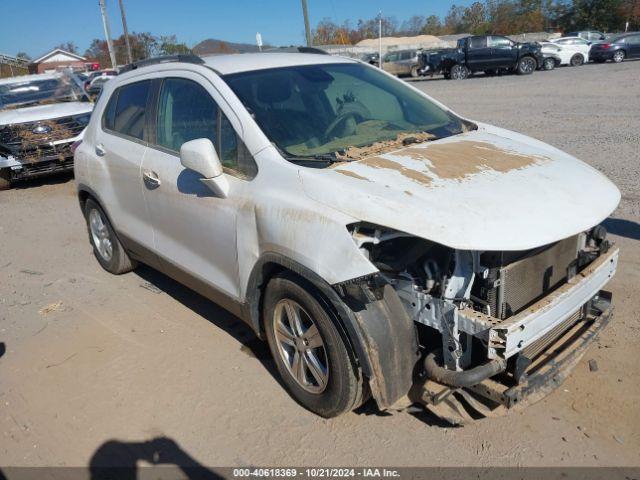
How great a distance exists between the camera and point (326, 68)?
3965mm

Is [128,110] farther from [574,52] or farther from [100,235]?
[574,52]

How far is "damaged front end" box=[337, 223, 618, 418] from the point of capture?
2498 mm

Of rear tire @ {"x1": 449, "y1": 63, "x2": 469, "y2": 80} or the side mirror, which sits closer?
the side mirror

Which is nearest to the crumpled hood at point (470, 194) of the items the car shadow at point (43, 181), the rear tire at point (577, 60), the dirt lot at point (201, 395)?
the dirt lot at point (201, 395)

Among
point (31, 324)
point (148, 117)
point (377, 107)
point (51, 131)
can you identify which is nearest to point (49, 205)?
point (51, 131)

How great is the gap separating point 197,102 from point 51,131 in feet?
23.9

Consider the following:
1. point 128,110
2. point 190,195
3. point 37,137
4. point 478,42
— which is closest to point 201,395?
point 190,195

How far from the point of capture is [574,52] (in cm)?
2805

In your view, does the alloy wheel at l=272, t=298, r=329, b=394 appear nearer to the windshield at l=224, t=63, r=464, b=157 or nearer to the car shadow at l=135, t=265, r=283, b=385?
the car shadow at l=135, t=265, r=283, b=385

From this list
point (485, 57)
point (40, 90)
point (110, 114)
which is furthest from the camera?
point (485, 57)

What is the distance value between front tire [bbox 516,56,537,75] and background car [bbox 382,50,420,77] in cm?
636

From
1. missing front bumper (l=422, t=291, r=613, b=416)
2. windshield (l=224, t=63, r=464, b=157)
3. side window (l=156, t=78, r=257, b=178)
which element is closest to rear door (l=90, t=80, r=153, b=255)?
side window (l=156, t=78, r=257, b=178)

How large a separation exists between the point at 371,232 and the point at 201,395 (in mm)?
1644

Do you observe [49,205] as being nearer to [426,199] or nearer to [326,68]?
[326,68]
